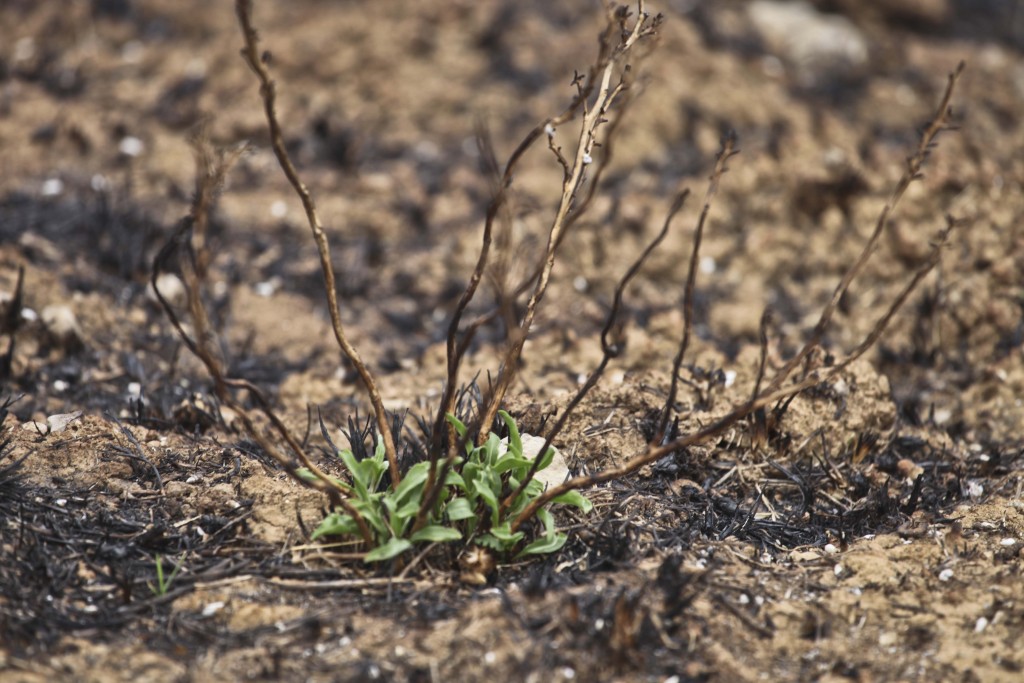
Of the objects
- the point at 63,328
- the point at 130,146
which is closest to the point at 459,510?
the point at 63,328

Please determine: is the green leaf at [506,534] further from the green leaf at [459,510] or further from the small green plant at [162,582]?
the small green plant at [162,582]

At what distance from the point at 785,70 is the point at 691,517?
4.28m

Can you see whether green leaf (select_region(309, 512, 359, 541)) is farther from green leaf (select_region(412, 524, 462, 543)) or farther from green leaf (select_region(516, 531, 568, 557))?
green leaf (select_region(516, 531, 568, 557))

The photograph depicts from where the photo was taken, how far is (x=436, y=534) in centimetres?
240

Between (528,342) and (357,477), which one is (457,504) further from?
(528,342)

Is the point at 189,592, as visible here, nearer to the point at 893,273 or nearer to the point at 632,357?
the point at 632,357

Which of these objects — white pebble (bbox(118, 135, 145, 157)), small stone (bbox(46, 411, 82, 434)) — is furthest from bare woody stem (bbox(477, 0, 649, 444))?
white pebble (bbox(118, 135, 145, 157))

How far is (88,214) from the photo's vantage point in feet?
15.6

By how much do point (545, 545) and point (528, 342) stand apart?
176 cm

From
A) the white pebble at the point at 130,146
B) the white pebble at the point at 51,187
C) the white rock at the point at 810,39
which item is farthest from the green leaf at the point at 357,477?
the white rock at the point at 810,39

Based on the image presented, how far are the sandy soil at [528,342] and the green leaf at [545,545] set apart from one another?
6 centimetres

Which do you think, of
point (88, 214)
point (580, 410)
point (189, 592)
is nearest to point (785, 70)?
point (580, 410)

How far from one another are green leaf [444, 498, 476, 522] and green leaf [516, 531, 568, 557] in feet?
0.61

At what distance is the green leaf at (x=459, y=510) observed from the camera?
2.43 meters
